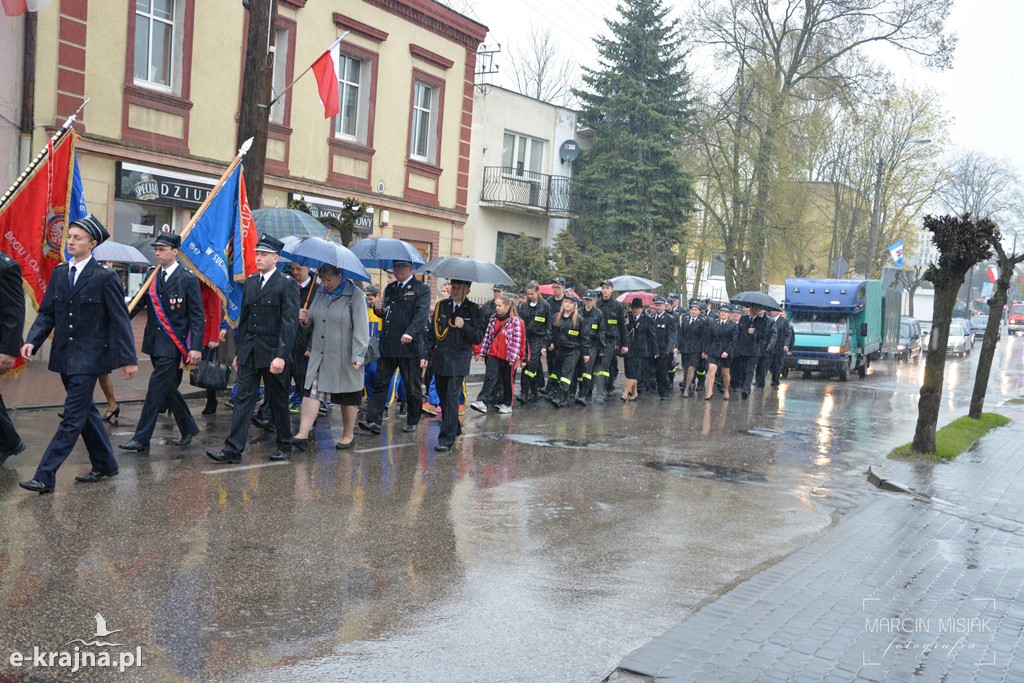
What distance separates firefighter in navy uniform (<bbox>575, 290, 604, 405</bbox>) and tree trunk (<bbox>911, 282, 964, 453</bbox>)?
512 centimetres

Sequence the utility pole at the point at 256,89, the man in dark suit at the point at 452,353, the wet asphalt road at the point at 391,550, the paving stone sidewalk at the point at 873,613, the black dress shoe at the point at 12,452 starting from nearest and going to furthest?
the wet asphalt road at the point at 391,550
the paving stone sidewalk at the point at 873,613
the black dress shoe at the point at 12,452
the man in dark suit at the point at 452,353
the utility pole at the point at 256,89

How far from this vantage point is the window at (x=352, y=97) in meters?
22.6

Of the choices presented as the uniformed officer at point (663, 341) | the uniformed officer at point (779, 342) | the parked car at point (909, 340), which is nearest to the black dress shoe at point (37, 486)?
the uniformed officer at point (663, 341)

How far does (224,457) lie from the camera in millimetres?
9250

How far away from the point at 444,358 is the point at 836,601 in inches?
220

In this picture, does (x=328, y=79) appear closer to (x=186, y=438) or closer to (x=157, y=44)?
(x=157, y=44)

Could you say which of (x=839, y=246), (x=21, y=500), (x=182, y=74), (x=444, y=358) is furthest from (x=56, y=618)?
(x=839, y=246)

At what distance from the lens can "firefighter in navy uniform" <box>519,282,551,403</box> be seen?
16672mm

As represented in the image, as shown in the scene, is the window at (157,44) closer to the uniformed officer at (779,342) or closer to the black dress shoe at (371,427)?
the black dress shoe at (371,427)

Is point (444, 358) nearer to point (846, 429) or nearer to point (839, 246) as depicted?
point (846, 429)

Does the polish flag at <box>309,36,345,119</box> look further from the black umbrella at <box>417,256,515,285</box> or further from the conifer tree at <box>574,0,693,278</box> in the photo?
the conifer tree at <box>574,0,693,278</box>

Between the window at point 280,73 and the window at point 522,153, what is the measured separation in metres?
12.6

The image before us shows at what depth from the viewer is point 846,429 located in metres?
16.4

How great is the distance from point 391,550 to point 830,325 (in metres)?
24.4
